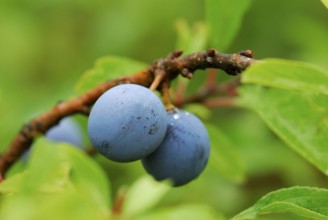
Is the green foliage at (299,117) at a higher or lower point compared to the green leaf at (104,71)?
higher

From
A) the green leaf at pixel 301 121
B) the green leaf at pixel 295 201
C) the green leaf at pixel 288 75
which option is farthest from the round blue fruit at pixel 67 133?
the green leaf at pixel 288 75

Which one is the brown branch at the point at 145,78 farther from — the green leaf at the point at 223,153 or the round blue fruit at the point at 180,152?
the green leaf at the point at 223,153

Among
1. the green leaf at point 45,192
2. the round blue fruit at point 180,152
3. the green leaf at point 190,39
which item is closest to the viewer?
the green leaf at point 45,192

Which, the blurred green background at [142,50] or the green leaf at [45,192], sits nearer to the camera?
the green leaf at [45,192]

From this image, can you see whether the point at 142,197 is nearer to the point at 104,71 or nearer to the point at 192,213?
the point at 192,213

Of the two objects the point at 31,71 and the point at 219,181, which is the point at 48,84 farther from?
the point at 219,181

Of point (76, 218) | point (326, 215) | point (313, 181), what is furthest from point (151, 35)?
point (76, 218)

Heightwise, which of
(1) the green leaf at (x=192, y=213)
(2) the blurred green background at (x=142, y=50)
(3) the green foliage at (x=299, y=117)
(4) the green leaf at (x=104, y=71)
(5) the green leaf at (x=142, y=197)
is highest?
(3) the green foliage at (x=299, y=117)
